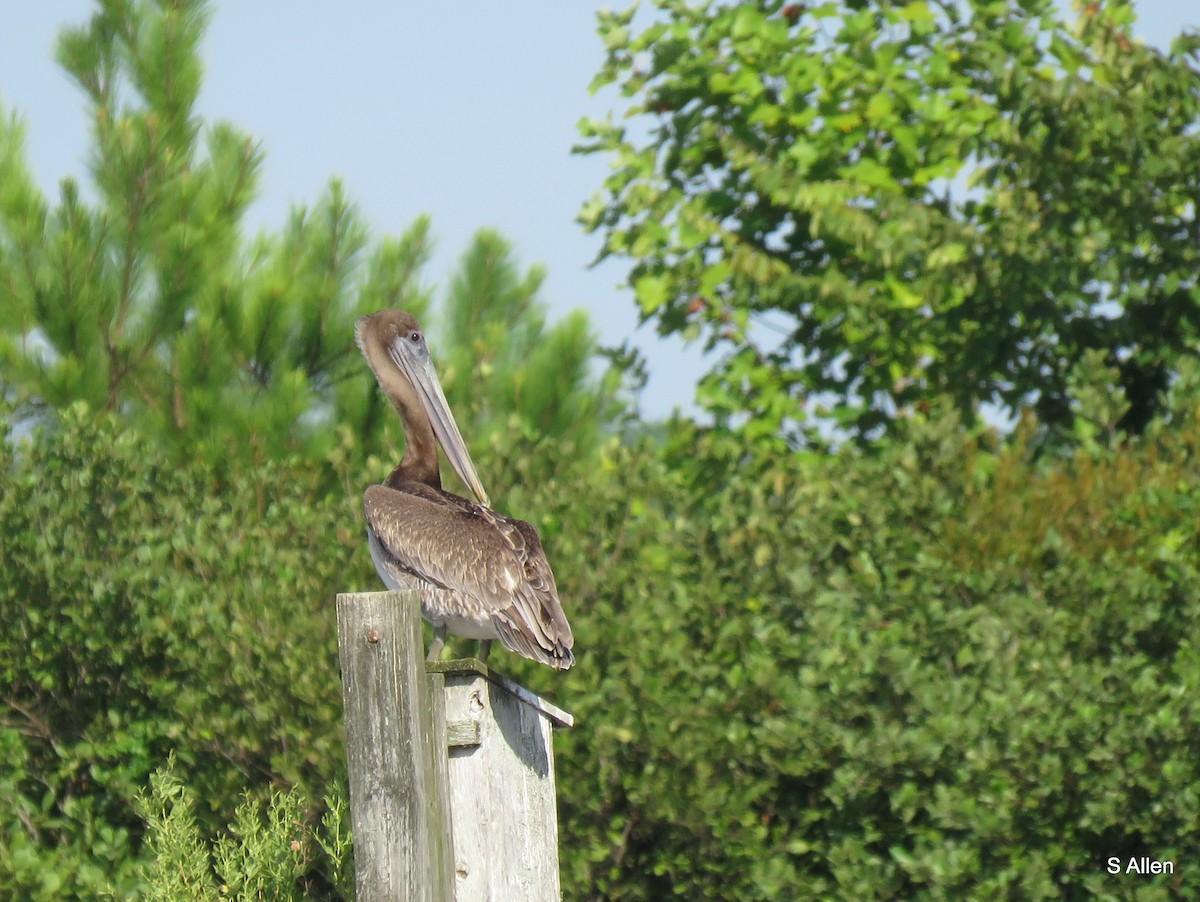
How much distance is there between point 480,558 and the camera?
4863 mm

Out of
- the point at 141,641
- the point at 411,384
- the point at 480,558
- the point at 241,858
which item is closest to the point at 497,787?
the point at 480,558

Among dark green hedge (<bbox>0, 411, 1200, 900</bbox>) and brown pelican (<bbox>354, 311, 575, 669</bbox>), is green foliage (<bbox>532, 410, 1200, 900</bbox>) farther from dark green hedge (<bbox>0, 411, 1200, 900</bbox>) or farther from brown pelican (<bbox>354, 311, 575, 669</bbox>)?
brown pelican (<bbox>354, 311, 575, 669</bbox>)

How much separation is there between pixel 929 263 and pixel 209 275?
16.2 ft

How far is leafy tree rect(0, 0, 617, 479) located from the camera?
10164mm

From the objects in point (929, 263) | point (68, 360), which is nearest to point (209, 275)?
point (68, 360)

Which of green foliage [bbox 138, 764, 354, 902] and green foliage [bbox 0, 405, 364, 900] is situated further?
green foliage [bbox 0, 405, 364, 900]

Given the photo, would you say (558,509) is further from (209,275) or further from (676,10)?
(209,275)

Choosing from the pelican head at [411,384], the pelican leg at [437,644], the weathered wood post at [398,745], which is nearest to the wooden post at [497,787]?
the weathered wood post at [398,745]

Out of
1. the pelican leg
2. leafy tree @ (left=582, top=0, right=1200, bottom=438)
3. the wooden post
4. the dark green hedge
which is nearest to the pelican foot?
the pelican leg

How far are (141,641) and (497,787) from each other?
3453 mm

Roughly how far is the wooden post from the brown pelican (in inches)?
→ 19.3

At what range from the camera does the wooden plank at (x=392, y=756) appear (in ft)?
11.8

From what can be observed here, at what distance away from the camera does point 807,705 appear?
6.05m

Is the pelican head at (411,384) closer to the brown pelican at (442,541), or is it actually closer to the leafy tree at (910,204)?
the brown pelican at (442,541)
